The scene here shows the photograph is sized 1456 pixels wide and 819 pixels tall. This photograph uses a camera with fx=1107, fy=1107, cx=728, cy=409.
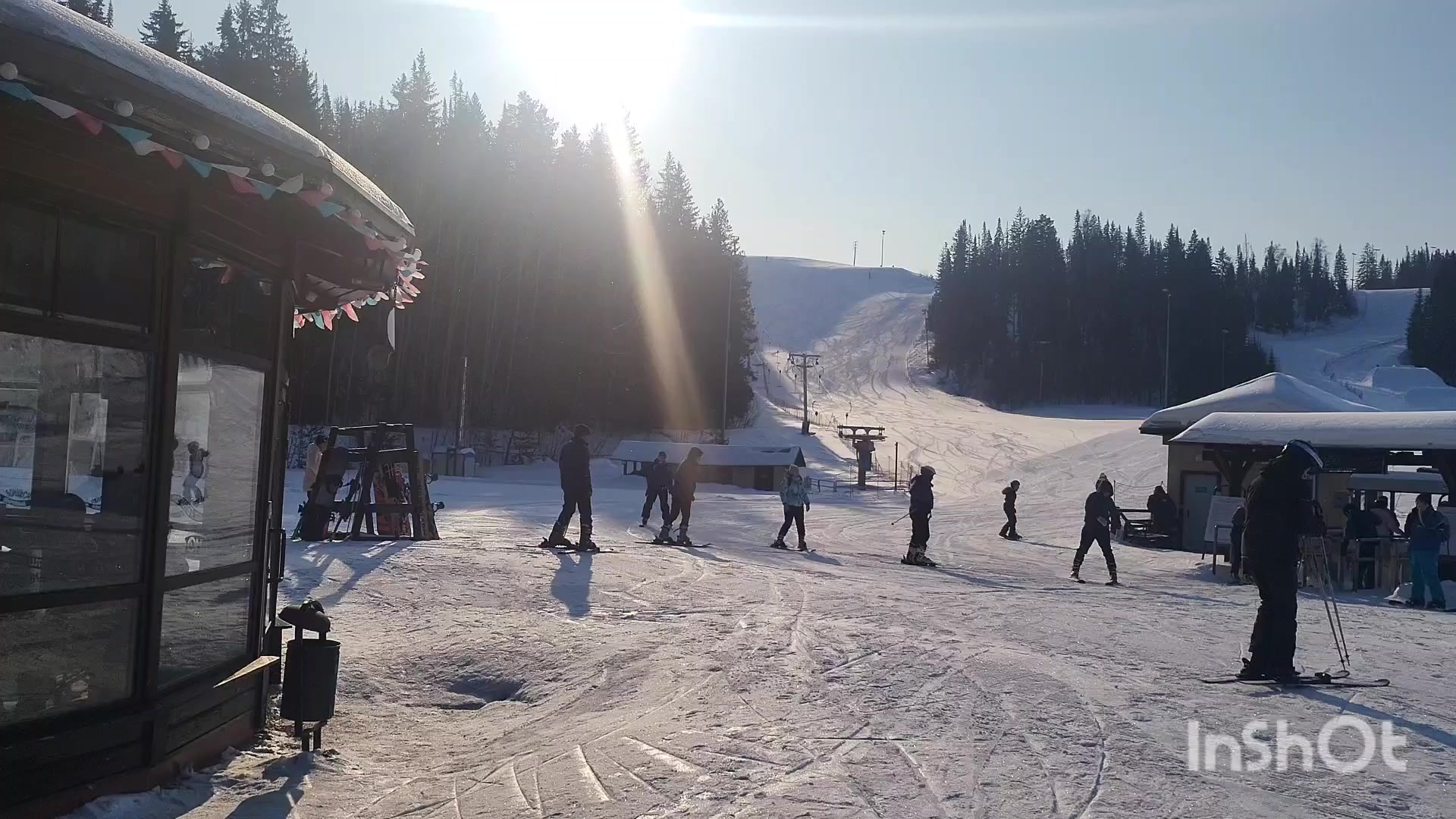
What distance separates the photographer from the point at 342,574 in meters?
12.9

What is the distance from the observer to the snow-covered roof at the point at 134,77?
3879 millimetres

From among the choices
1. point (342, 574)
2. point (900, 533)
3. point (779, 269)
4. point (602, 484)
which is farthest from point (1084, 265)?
point (342, 574)

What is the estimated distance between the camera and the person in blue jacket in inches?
642

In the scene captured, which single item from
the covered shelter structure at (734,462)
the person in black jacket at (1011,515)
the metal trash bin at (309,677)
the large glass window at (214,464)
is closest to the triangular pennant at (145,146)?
the large glass window at (214,464)

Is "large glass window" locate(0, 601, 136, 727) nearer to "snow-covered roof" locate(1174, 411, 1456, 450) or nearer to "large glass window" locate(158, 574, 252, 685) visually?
"large glass window" locate(158, 574, 252, 685)

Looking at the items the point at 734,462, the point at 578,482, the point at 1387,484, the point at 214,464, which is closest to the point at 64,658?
the point at 214,464

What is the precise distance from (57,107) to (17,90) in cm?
15

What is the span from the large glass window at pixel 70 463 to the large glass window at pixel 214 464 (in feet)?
0.91

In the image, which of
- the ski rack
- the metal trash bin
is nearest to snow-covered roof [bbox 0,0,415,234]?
the metal trash bin

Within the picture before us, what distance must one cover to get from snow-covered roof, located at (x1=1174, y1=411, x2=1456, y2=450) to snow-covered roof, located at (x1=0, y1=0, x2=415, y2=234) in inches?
774

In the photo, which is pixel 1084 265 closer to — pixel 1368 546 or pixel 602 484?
pixel 602 484

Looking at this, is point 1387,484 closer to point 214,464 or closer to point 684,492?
point 684,492

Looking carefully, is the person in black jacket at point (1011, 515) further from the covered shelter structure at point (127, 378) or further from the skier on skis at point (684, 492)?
the covered shelter structure at point (127, 378)

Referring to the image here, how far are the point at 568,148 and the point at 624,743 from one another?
5719 centimetres
